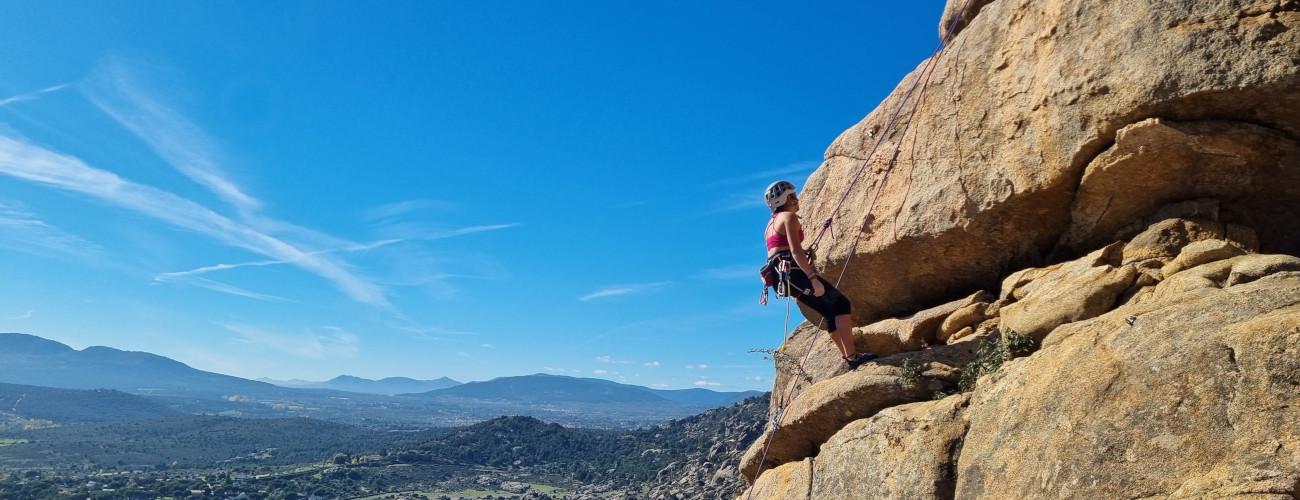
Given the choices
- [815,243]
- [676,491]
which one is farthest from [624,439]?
[815,243]

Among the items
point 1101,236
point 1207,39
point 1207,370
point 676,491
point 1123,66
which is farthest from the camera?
point 676,491

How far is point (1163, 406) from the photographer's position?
6.83 metres

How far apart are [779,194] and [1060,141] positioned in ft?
13.8

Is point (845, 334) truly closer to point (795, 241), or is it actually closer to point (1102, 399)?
point (795, 241)

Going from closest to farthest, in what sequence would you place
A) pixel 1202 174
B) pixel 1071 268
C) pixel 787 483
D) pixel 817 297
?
pixel 1202 174 < pixel 1071 268 < pixel 787 483 < pixel 817 297

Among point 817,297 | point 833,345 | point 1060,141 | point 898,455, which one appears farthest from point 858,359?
point 1060,141

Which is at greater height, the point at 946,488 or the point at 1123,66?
the point at 1123,66

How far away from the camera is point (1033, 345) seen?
9.63 m

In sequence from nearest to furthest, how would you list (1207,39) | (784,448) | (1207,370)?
(1207,370) → (1207,39) → (784,448)

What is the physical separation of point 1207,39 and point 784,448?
26.8 ft

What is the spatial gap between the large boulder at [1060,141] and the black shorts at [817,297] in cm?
192

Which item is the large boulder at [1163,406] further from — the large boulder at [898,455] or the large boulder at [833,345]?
the large boulder at [833,345]

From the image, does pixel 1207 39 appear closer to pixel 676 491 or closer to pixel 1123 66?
pixel 1123 66

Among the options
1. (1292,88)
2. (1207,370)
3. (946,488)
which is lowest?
(946,488)
